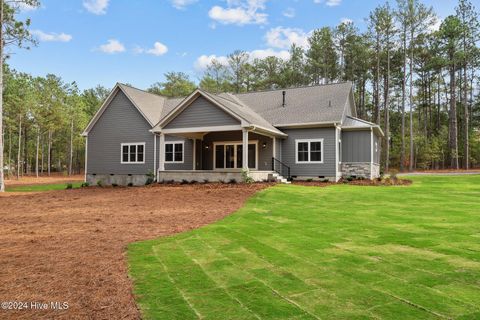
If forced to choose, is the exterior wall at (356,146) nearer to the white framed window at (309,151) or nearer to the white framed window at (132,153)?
the white framed window at (309,151)

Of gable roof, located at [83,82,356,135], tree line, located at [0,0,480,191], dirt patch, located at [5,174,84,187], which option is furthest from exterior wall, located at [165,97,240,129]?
tree line, located at [0,0,480,191]

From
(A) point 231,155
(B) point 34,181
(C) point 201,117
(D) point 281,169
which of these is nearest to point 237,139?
(A) point 231,155

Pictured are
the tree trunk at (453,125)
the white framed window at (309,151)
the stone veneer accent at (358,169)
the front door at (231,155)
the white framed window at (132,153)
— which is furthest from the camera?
the tree trunk at (453,125)

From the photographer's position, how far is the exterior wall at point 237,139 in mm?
19547

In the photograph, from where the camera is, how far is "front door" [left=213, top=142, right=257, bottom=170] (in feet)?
66.0

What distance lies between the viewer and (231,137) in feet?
67.6

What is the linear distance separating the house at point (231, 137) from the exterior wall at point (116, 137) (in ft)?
0.21

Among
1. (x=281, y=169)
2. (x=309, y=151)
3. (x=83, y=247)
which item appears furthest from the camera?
(x=281, y=169)

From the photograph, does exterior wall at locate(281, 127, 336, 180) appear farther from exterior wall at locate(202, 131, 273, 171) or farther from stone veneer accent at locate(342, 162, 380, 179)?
stone veneer accent at locate(342, 162, 380, 179)

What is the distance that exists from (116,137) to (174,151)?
4242 mm

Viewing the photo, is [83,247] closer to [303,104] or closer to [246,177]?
[246,177]

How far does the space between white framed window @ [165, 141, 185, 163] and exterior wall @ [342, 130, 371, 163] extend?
32.5ft

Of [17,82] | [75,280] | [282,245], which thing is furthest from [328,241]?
[17,82]

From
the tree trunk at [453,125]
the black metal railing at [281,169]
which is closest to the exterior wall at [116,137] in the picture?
the black metal railing at [281,169]
